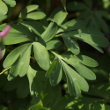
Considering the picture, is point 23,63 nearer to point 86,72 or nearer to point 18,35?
point 18,35

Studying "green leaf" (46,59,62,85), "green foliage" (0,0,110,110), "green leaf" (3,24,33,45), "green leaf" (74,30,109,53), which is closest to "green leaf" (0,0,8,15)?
"green foliage" (0,0,110,110)

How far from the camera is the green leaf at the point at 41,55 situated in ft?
5.26

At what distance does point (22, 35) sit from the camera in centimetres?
169

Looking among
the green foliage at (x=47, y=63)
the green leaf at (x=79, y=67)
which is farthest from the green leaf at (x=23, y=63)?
the green leaf at (x=79, y=67)

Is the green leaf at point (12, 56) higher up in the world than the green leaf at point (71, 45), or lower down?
higher up

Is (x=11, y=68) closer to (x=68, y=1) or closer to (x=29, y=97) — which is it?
(x=29, y=97)

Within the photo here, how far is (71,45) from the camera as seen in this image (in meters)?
1.79

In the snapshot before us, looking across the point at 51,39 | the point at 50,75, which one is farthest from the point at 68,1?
the point at 50,75

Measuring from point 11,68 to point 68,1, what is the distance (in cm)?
122

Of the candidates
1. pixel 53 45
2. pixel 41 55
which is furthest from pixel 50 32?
pixel 41 55

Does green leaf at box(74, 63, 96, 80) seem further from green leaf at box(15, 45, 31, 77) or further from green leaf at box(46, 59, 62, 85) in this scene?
green leaf at box(15, 45, 31, 77)

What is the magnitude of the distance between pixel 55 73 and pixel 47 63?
0.08m

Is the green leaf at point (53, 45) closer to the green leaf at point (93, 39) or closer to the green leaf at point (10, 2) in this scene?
the green leaf at point (93, 39)

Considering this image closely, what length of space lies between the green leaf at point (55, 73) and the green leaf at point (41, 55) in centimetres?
3
